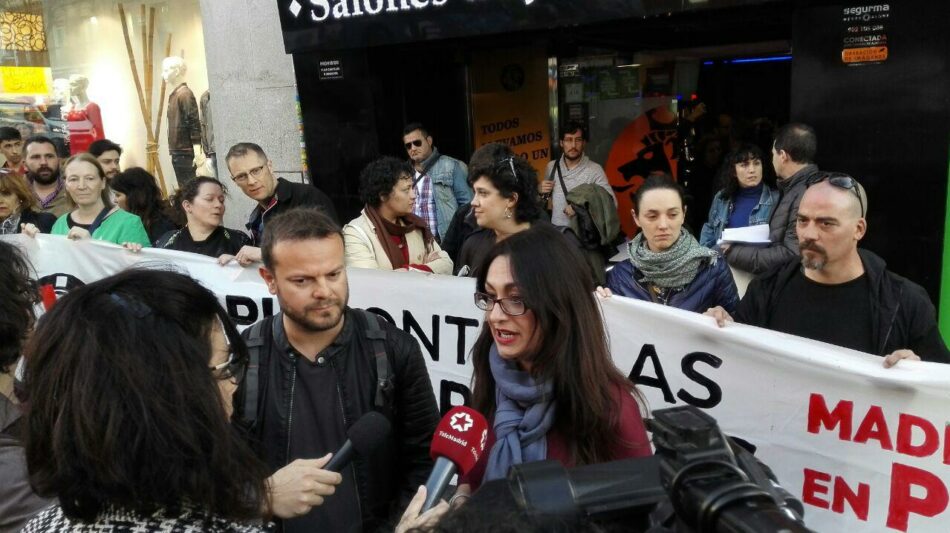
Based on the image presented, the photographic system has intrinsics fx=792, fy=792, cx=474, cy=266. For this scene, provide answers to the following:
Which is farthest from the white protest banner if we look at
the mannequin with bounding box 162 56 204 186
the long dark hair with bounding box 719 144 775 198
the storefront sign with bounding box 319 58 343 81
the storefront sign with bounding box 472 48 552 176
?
the mannequin with bounding box 162 56 204 186

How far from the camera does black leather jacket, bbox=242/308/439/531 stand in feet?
8.30

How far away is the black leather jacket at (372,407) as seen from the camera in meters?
2.53

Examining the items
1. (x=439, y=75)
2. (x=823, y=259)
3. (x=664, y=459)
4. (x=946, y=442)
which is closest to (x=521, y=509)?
(x=664, y=459)

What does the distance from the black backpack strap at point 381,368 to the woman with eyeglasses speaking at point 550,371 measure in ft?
1.35

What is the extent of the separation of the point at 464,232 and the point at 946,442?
3.49 m

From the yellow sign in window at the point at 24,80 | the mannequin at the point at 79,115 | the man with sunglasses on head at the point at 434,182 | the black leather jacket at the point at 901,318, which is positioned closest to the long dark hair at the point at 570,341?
the black leather jacket at the point at 901,318

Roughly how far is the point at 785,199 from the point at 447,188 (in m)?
3.18

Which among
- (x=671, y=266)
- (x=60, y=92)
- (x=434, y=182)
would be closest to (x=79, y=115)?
(x=60, y=92)

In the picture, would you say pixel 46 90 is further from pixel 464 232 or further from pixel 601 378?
pixel 601 378

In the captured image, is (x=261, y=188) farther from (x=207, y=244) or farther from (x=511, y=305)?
(x=511, y=305)

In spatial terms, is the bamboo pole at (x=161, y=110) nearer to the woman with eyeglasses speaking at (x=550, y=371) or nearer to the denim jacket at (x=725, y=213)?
the denim jacket at (x=725, y=213)

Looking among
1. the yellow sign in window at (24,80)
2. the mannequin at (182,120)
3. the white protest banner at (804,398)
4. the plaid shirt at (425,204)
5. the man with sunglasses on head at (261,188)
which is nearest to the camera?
the white protest banner at (804,398)

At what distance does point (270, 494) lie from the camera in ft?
5.80

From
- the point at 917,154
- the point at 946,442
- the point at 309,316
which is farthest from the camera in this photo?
the point at 917,154
